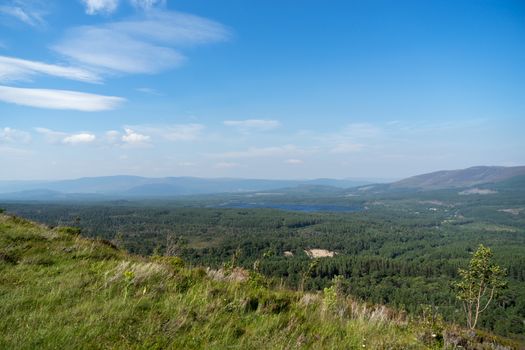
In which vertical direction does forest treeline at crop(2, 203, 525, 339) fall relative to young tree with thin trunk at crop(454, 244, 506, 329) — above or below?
below

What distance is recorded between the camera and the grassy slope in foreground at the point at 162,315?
379 cm

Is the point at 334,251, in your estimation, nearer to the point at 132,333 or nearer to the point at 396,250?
the point at 396,250

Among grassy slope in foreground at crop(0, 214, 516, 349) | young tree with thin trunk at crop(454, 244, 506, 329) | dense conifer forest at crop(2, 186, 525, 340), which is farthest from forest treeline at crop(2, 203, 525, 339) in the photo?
young tree with thin trunk at crop(454, 244, 506, 329)

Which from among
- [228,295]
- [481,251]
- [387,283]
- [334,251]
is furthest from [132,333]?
[334,251]

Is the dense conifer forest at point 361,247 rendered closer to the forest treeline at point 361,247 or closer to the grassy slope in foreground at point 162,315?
the forest treeline at point 361,247

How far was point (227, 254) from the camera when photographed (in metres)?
99.0

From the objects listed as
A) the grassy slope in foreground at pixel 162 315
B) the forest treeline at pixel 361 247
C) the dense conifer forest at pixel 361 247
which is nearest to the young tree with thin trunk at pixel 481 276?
the dense conifer forest at pixel 361 247

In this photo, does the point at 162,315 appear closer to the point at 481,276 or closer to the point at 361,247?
the point at 481,276

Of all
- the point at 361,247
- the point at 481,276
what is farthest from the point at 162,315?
the point at 361,247

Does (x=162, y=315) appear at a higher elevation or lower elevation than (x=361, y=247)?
higher

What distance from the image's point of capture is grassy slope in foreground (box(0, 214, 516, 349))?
3.79 meters

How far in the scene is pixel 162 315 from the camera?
14.8ft

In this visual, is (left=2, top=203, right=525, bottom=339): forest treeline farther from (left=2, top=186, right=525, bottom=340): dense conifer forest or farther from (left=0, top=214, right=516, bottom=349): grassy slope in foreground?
(left=0, top=214, right=516, bottom=349): grassy slope in foreground

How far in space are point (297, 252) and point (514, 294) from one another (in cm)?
6325
